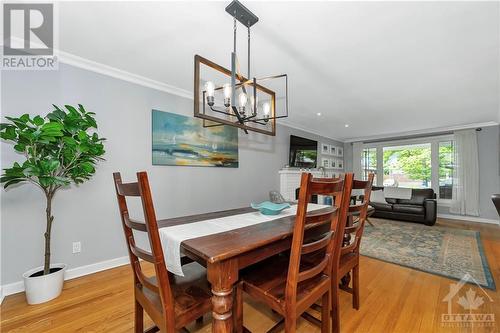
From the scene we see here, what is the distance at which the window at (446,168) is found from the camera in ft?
17.5

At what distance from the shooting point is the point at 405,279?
2.23 metres

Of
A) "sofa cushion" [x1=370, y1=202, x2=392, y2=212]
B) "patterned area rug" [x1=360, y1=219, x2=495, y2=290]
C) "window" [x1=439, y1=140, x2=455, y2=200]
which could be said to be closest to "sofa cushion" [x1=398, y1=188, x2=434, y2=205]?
"sofa cushion" [x1=370, y1=202, x2=392, y2=212]

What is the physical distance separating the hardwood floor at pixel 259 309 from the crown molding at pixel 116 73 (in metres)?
2.31

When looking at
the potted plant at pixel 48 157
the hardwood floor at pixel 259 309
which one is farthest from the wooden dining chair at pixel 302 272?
the potted plant at pixel 48 157

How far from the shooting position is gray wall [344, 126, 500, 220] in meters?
4.65

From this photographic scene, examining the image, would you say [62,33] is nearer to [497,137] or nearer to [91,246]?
[91,246]

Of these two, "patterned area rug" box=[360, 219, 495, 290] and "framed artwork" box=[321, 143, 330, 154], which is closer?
"patterned area rug" box=[360, 219, 495, 290]

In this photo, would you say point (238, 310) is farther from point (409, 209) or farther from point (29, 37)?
point (409, 209)

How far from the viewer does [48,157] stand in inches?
71.5

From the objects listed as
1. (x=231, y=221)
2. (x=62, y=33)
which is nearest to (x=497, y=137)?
(x=231, y=221)

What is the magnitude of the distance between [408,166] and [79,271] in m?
7.57

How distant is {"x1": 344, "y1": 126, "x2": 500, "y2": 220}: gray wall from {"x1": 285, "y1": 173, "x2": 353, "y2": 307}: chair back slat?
5.91 metres

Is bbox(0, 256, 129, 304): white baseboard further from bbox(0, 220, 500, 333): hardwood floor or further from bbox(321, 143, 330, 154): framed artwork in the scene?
bbox(321, 143, 330, 154): framed artwork

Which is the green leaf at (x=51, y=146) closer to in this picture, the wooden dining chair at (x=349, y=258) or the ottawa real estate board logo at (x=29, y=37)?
the ottawa real estate board logo at (x=29, y=37)
